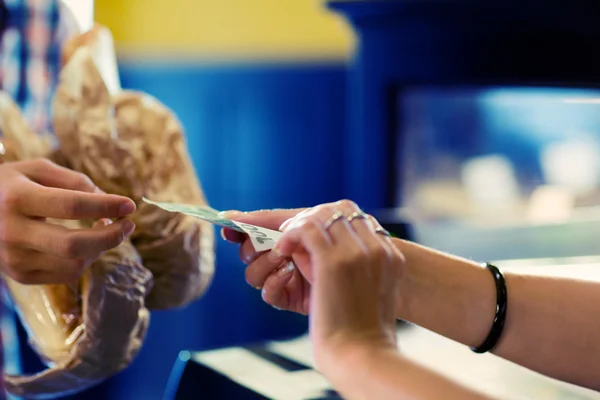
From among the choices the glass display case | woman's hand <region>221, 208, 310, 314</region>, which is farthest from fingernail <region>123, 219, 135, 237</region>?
the glass display case

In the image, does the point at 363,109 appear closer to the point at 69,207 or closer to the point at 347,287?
the point at 69,207

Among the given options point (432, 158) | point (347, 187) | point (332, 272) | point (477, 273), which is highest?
point (332, 272)

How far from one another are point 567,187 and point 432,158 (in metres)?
0.45

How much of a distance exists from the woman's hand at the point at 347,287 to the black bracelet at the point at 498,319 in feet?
0.99

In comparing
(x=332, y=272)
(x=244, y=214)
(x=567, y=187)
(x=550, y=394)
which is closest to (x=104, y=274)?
(x=244, y=214)

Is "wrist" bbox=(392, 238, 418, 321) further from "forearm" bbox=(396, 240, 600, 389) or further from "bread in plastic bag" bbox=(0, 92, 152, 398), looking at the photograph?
"bread in plastic bag" bbox=(0, 92, 152, 398)

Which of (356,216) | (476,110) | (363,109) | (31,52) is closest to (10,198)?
(356,216)

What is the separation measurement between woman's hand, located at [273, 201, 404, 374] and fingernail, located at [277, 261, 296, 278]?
0.20 meters

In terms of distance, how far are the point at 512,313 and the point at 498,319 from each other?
0.07 ft

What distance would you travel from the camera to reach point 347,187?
2834mm

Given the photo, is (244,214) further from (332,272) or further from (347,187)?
(347,187)

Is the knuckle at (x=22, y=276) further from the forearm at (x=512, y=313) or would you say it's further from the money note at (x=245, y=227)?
the forearm at (x=512, y=313)

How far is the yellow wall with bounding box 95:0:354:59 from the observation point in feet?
8.83

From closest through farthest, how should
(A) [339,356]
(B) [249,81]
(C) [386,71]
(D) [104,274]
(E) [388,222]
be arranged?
(A) [339,356], (D) [104,274], (E) [388,222], (C) [386,71], (B) [249,81]
